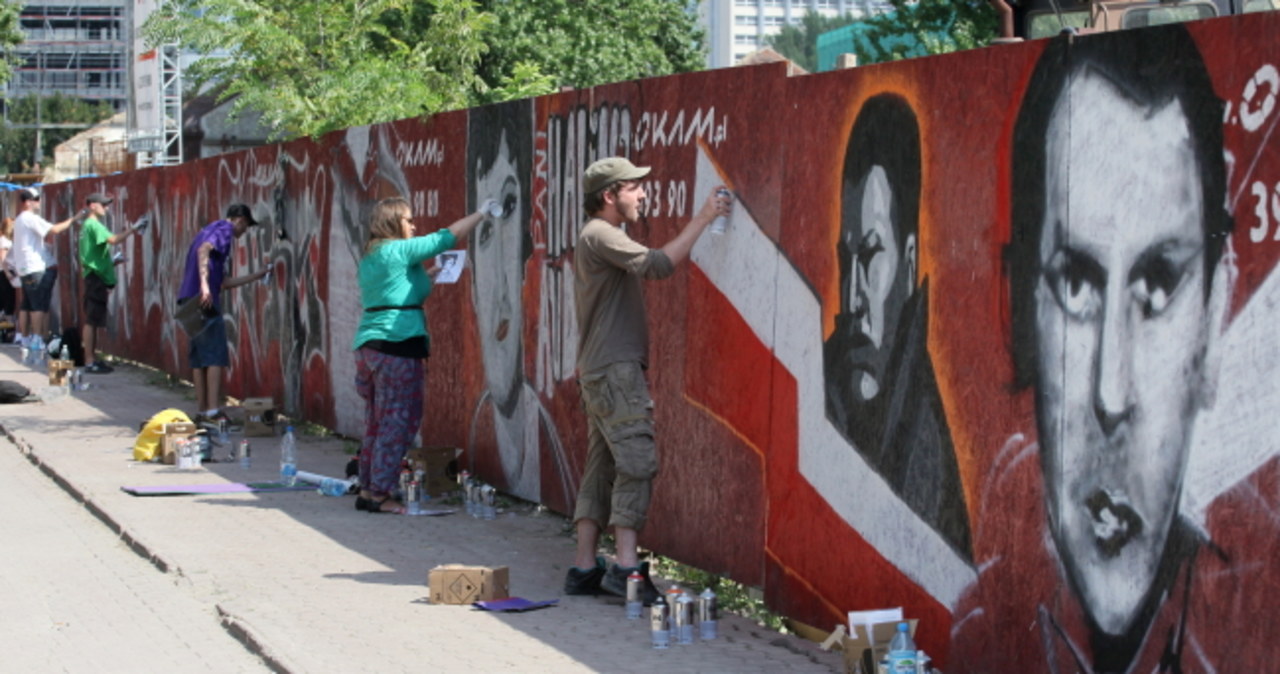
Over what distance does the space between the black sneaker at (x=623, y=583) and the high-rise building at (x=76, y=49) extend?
14483 centimetres

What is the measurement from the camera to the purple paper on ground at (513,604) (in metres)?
7.68

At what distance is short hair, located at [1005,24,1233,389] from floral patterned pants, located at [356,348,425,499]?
5.17 meters

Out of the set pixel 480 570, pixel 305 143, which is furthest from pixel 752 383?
pixel 305 143

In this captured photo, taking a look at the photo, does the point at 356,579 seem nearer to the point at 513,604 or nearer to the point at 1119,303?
→ the point at 513,604

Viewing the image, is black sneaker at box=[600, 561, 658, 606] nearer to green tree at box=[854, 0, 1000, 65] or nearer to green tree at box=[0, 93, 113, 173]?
green tree at box=[854, 0, 1000, 65]

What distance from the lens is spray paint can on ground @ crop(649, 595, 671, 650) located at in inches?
269

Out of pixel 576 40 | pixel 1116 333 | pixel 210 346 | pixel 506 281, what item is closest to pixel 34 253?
pixel 210 346

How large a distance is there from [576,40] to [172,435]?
101ft

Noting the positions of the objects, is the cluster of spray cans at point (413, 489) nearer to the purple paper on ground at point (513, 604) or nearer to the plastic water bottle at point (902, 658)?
the purple paper on ground at point (513, 604)

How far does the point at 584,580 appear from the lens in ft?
26.2

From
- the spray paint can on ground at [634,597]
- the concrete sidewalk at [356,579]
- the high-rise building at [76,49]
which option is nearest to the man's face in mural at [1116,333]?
the concrete sidewalk at [356,579]

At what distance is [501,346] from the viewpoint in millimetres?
10828

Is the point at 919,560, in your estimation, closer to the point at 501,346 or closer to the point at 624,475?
the point at 624,475

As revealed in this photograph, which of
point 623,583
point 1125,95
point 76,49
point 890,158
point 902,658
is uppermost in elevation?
point 76,49
